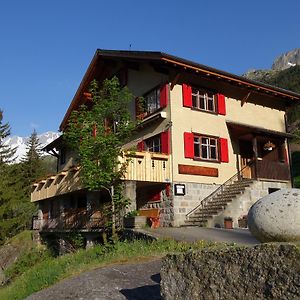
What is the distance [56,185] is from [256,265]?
2063cm

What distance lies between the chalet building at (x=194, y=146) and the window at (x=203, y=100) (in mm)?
50

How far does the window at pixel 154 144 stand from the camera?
67.8 ft

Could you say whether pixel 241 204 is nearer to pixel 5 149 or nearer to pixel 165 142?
pixel 165 142

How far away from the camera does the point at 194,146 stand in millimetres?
20203

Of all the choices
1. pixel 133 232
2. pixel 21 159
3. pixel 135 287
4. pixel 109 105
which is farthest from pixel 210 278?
pixel 21 159

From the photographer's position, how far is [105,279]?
27.5 ft

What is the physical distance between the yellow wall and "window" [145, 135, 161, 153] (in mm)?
1353

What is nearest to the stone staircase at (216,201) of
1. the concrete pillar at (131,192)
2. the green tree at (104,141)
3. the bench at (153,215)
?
the bench at (153,215)

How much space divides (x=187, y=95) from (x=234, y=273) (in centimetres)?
1609

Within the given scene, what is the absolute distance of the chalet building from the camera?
19.0m

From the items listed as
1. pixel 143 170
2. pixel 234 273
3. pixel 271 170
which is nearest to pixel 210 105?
pixel 271 170

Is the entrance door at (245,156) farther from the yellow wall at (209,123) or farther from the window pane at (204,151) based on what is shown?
the window pane at (204,151)

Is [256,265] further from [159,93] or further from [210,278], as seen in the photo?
[159,93]

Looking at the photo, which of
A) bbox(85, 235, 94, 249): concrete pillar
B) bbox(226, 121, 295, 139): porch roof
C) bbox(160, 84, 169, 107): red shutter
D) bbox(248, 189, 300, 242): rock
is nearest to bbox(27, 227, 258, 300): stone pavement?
bbox(248, 189, 300, 242): rock
